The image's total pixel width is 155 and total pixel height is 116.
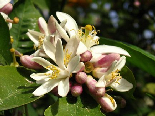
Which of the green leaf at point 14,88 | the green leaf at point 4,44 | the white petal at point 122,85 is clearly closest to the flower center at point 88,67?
the white petal at point 122,85

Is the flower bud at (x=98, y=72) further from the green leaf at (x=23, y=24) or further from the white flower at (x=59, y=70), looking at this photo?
the green leaf at (x=23, y=24)

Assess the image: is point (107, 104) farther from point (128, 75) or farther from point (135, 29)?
point (135, 29)

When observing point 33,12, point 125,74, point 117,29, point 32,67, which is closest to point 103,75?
point 125,74

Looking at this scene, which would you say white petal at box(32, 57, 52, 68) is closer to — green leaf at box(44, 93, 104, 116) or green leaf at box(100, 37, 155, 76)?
green leaf at box(44, 93, 104, 116)

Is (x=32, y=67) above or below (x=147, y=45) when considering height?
above

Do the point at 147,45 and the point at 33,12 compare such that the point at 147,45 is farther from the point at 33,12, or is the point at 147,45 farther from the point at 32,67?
the point at 32,67

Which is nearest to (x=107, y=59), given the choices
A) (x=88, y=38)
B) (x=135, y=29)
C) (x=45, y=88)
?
(x=88, y=38)

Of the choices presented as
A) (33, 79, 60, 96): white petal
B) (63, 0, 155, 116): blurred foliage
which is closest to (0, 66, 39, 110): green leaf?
(33, 79, 60, 96): white petal
